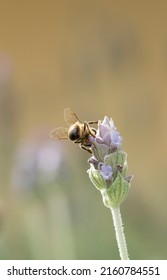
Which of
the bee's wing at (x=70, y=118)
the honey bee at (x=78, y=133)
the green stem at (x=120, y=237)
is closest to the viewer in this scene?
the green stem at (x=120, y=237)

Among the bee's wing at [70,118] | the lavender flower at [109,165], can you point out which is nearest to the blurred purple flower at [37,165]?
the bee's wing at [70,118]

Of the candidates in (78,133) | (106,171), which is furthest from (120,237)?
(78,133)

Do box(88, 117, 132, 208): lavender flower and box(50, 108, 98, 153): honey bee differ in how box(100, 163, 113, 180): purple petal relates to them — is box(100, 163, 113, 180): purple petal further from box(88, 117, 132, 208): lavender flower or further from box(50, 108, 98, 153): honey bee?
box(50, 108, 98, 153): honey bee

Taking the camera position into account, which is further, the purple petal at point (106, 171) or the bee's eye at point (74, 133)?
the bee's eye at point (74, 133)

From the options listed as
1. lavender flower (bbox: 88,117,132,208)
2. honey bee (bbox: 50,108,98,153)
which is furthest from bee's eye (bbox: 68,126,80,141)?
lavender flower (bbox: 88,117,132,208)

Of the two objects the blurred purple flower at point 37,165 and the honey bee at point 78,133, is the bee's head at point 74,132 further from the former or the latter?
the blurred purple flower at point 37,165

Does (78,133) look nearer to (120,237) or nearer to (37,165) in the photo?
(120,237)

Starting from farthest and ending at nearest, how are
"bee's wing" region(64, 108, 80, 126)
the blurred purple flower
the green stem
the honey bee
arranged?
the blurred purple flower < "bee's wing" region(64, 108, 80, 126) < the honey bee < the green stem
